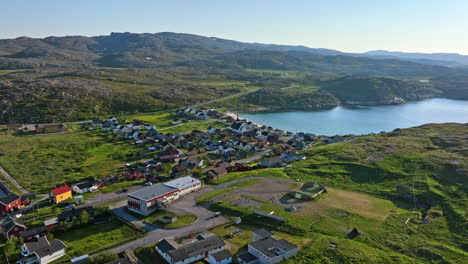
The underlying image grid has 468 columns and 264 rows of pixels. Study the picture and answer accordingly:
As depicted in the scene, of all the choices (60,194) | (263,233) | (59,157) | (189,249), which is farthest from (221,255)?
(59,157)

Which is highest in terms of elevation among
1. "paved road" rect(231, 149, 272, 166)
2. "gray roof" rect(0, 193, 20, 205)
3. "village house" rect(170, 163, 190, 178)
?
"gray roof" rect(0, 193, 20, 205)

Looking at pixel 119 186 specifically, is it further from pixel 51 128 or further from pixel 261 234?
pixel 51 128

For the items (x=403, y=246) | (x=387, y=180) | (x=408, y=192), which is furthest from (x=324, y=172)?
(x=403, y=246)

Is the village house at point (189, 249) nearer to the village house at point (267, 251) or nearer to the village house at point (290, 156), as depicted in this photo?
the village house at point (267, 251)

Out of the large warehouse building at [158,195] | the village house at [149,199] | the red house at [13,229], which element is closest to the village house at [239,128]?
the large warehouse building at [158,195]

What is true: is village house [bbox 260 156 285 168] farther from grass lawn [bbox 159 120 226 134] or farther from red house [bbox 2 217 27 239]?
red house [bbox 2 217 27 239]

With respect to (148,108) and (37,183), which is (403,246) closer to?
(37,183)

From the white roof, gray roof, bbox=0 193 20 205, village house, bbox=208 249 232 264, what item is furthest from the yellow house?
village house, bbox=208 249 232 264
